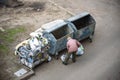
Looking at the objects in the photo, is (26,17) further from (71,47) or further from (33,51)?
(71,47)

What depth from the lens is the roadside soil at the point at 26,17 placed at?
14039 millimetres

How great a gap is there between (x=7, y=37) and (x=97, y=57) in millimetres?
4632

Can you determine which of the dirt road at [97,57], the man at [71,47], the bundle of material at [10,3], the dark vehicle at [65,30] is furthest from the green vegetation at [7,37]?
the man at [71,47]

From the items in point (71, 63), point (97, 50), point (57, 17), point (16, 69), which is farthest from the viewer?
point (57, 17)

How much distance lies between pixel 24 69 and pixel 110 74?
3.91 meters

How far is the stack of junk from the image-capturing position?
41.2ft

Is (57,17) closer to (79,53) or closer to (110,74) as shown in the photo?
(79,53)

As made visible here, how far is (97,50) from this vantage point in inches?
572

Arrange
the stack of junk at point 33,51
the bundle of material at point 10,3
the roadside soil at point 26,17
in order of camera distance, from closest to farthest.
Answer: the stack of junk at point 33,51
the roadside soil at point 26,17
the bundle of material at point 10,3

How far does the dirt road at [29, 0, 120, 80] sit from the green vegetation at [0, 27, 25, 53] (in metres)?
2.08

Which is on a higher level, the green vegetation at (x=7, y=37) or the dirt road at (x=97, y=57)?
the green vegetation at (x=7, y=37)

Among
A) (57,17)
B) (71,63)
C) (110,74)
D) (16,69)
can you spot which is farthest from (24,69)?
(57,17)

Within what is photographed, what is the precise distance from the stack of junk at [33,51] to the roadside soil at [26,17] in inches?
22.2

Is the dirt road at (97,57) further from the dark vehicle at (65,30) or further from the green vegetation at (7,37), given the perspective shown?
the green vegetation at (7,37)
